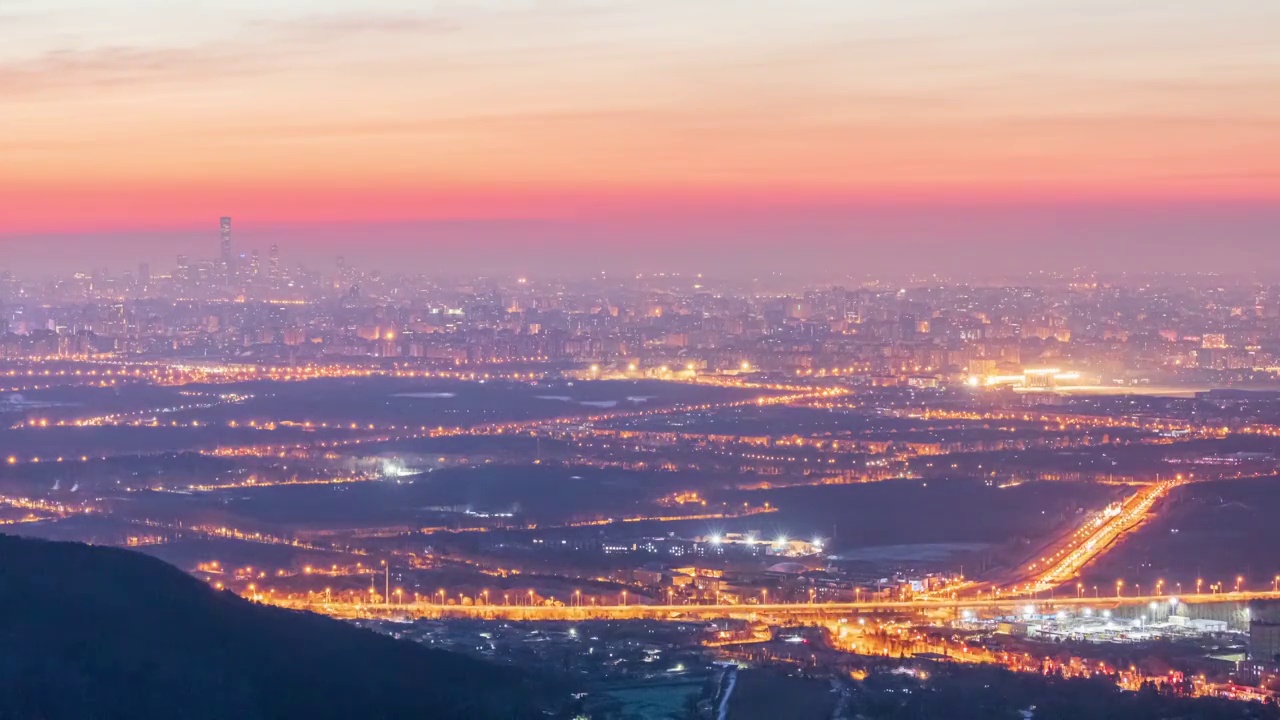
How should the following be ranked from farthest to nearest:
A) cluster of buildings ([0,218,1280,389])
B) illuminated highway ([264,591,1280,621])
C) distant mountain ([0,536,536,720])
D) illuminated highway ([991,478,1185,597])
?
1. cluster of buildings ([0,218,1280,389])
2. illuminated highway ([991,478,1185,597])
3. illuminated highway ([264,591,1280,621])
4. distant mountain ([0,536,536,720])

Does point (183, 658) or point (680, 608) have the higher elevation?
point (183, 658)

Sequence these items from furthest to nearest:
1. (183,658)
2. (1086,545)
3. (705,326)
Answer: (705,326) < (1086,545) < (183,658)

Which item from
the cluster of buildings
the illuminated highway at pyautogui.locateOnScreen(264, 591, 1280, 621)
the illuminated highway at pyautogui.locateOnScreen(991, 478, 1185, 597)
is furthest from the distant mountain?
the cluster of buildings

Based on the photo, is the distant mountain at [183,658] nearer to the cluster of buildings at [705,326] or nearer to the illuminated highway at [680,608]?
the illuminated highway at [680,608]

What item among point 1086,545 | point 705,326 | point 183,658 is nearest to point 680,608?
point 183,658

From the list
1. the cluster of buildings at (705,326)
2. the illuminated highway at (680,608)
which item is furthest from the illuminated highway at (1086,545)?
the cluster of buildings at (705,326)

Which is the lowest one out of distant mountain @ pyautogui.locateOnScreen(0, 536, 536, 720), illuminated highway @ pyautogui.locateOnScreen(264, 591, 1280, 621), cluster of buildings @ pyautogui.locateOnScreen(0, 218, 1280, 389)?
illuminated highway @ pyautogui.locateOnScreen(264, 591, 1280, 621)

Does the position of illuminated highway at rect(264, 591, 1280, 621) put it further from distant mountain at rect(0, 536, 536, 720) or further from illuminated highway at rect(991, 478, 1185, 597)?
distant mountain at rect(0, 536, 536, 720)

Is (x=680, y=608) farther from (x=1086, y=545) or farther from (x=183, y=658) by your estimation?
(x=1086, y=545)

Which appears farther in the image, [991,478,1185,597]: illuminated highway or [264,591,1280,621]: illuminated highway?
[991,478,1185,597]: illuminated highway
